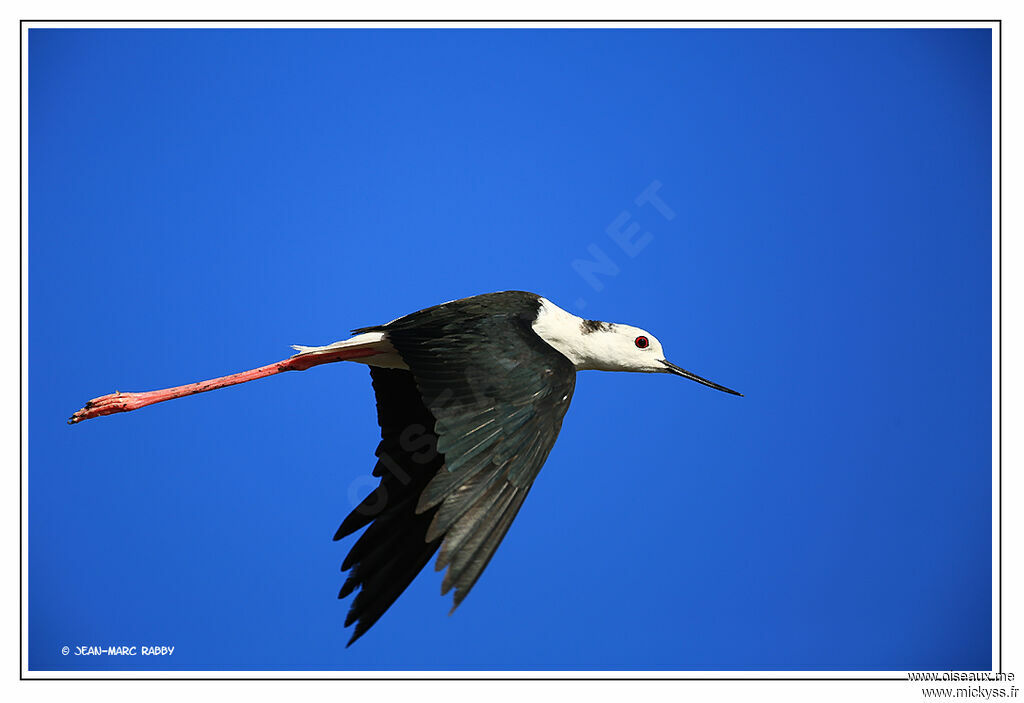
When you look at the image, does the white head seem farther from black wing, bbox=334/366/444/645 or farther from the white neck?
black wing, bbox=334/366/444/645

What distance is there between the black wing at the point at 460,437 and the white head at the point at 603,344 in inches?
7.3

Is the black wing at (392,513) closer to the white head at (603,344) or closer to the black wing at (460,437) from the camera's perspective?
the black wing at (460,437)

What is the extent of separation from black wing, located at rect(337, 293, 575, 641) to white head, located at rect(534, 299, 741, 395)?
0.19 metres

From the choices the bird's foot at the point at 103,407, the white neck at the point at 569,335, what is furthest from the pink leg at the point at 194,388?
the white neck at the point at 569,335

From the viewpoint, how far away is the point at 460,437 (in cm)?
470

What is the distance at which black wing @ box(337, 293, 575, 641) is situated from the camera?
14.6ft

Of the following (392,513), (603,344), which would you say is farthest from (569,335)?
(392,513)

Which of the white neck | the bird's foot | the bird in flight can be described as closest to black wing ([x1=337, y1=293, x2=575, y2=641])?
the bird in flight

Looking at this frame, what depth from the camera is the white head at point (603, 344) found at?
6.28m

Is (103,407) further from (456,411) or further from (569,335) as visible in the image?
(569,335)

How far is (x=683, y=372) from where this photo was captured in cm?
672
